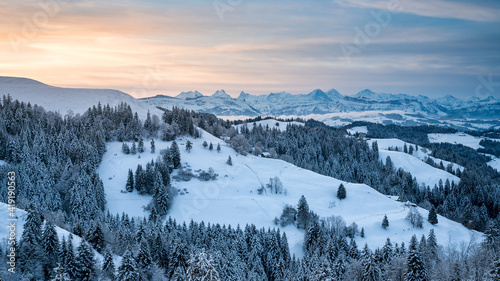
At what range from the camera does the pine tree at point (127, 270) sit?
45812mm

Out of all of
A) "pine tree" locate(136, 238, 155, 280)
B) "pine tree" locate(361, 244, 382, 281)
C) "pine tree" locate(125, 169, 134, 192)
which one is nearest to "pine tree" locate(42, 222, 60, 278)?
"pine tree" locate(136, 238, 155, 280)

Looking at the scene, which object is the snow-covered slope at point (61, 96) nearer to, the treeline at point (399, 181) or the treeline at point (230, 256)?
the treeline at point (399, 181)

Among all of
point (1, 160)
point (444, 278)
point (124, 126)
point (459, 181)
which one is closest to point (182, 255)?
point (444, 278)

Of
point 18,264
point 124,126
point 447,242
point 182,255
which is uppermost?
point 124,126

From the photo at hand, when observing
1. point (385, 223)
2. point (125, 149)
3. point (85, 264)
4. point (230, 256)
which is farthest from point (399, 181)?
point (85, 264)

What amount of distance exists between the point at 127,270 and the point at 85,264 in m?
6.99

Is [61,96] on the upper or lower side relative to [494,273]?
upper

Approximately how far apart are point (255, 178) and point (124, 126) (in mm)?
64443

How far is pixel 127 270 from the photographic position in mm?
46188

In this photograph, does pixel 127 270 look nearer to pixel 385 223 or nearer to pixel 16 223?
pixel 16 223

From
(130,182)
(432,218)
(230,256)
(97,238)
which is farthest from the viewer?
(130,182)

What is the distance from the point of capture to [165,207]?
103312 mm

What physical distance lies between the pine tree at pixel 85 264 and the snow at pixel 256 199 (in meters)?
52.6

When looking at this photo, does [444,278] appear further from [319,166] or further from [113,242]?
[319,166]
